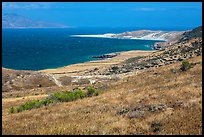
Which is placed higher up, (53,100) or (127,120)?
(127,120)

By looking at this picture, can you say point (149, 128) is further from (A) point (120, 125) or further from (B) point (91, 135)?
(B) point (91, 135)

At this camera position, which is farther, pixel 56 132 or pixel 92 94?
pixel 92 94

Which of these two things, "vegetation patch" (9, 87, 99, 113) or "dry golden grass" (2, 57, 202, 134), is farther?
"vegetation patch" (9, 87, 99, 113)

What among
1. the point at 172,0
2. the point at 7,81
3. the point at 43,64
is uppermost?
the point at 172,0

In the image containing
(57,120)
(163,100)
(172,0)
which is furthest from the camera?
(163,100)

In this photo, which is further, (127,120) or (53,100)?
(53,100)

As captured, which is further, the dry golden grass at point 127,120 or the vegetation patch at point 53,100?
the vegetation patch at point 53,100

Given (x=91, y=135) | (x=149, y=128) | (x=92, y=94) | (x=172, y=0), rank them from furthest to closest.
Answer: (x=92, y=94) → (x=149, y=128) → (x=91, y=135) → (x=172, y=0)

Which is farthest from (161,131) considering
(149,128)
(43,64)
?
(43,64)

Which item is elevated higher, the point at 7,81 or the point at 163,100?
the point at 163,100

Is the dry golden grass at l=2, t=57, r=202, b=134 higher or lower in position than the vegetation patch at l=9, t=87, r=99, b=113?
higher

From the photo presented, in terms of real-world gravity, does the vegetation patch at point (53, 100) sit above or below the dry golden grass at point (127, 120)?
below
